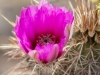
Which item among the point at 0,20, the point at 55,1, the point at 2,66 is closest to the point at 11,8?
the point at 0,20

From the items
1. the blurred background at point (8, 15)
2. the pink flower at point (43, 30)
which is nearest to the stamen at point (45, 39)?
the pink flower at point (43, 30)

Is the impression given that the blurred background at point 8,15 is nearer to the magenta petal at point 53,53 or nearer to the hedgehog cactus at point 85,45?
the hedgehog cactus at point 85,45

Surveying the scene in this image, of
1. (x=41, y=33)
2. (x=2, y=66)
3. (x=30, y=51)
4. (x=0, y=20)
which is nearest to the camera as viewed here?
(x=30, y=51)

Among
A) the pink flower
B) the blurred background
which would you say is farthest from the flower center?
the blurred background

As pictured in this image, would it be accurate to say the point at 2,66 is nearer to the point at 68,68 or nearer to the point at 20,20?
the point at 68,68

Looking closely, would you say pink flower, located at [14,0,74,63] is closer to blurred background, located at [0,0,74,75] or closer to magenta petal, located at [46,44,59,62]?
magenta petal, located at [46,44,59,62]

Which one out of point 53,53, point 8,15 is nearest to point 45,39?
point 53,53
